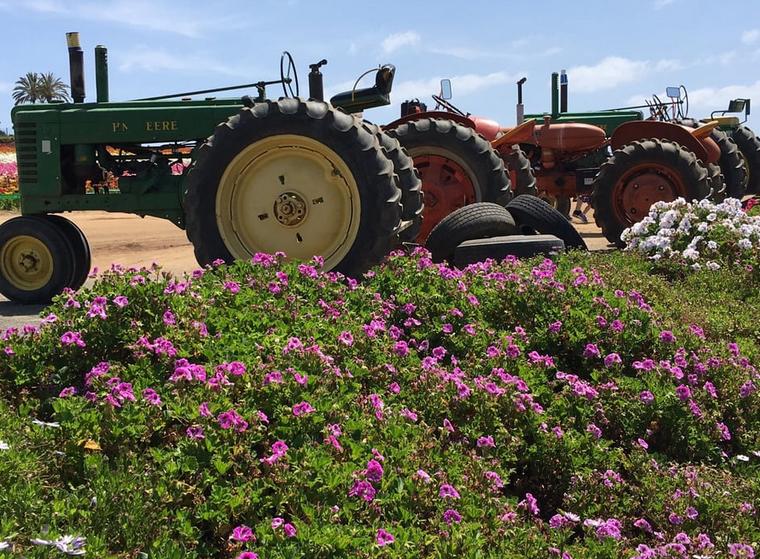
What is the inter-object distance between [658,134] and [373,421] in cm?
1085

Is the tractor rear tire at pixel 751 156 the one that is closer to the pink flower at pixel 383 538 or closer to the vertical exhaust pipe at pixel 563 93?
the vertical exhaust pipe at pixel 563 93

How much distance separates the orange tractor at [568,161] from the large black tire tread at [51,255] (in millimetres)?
3485

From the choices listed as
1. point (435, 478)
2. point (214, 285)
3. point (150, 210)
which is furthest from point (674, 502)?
point (150, 210)

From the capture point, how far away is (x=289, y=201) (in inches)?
233

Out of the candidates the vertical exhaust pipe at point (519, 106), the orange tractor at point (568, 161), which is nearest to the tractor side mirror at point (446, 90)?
the orange tractor at point (568, 161)

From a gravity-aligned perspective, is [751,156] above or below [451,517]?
above

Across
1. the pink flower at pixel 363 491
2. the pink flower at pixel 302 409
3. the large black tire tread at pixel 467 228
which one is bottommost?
the pink flower at pixel 363 491

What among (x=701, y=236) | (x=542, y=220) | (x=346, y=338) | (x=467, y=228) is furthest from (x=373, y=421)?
(x=701, y=236)

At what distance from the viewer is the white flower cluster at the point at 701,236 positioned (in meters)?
6.64

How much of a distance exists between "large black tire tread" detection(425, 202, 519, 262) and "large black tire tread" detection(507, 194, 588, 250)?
0.70 meters

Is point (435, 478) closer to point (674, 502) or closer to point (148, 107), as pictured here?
point (674, 502)

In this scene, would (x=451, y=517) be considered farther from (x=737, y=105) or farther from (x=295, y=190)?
(x=737, y=105)

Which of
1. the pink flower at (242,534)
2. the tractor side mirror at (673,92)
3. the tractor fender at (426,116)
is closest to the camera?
the pink flower at (242,534)

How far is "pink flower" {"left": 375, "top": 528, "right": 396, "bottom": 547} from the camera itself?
2.26 metres
